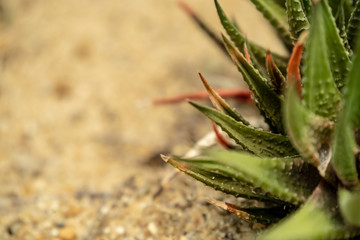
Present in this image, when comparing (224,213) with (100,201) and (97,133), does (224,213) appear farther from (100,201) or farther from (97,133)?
(97,133)

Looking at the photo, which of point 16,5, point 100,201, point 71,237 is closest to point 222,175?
point 71,237

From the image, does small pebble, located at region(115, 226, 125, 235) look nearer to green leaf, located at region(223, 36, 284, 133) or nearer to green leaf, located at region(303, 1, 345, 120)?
green leaf, located at region(223, 36, 284, 133)

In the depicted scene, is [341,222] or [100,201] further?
[100,201]

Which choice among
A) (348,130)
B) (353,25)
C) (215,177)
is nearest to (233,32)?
(353,25)

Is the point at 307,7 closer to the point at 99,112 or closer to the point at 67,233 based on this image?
the point at 67,233

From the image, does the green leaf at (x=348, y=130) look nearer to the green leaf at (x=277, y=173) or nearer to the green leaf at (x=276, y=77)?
the green leaf at (x=277, y=173)

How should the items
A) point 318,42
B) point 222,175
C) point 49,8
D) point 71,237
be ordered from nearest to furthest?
point 318,42 < point 222,175 < point 71,237 < point 49,8

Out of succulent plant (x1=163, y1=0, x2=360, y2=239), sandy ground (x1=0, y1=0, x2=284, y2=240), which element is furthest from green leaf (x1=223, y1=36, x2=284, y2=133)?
sandy ground (x1=0, y1=0, x2=284, y2=240)

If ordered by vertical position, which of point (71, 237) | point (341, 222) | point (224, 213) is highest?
point (341, 222)
